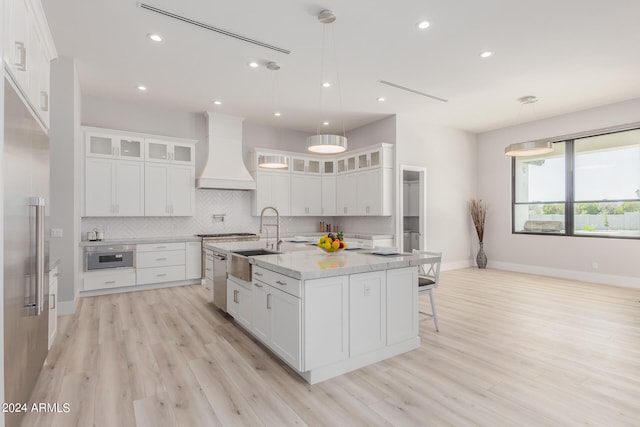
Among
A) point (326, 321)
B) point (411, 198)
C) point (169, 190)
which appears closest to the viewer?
point (326, 321)

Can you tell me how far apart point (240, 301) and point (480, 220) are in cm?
629

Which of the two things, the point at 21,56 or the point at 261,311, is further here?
the point at 261,311

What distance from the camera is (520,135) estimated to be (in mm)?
7199

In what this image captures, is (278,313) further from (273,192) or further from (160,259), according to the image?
(273,192)

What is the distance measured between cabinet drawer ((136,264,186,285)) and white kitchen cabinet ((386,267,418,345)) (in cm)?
423

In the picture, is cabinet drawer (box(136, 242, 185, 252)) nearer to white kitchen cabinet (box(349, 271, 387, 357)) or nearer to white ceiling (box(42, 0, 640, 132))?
white ceiling (box(42, 0, 640, 132))

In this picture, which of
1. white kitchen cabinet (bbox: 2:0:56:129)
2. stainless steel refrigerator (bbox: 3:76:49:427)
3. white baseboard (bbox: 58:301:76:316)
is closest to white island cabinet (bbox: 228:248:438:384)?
stainless steel refrigerator (bbox: 3:76:49:427)

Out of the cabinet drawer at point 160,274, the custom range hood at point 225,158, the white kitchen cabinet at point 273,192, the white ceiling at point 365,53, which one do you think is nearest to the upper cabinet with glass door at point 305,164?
the white kitchen cabinet at point 273,192

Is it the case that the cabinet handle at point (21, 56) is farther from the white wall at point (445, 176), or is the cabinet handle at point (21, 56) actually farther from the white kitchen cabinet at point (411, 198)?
the white kitchen cabinet at point (411, 198)

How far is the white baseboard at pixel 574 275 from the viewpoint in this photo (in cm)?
572

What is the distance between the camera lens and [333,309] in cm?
255

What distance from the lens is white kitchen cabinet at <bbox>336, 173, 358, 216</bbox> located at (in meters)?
7.09

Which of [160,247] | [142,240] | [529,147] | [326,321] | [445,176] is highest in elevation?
[529,147]

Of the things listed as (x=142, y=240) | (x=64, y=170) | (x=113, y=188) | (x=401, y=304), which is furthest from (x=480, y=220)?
(x=64, y=170)
